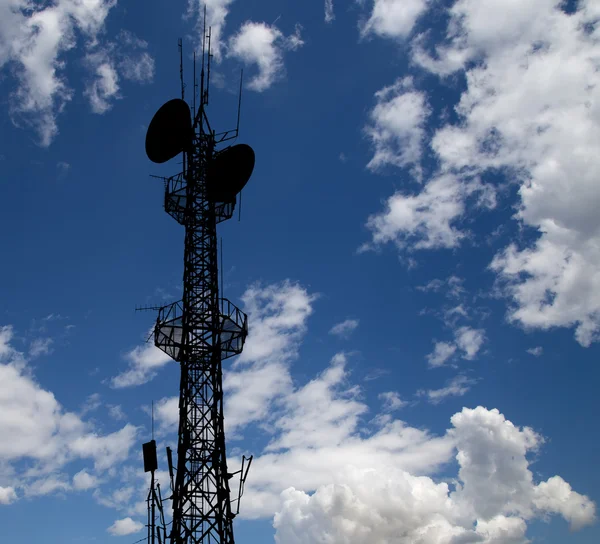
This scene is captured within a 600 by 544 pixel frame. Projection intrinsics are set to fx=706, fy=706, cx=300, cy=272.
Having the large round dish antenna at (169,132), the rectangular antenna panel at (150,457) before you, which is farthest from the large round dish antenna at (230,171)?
the rectangular antenna panel at (150,457)

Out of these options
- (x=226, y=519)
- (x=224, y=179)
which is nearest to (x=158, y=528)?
(x=226, y=519)

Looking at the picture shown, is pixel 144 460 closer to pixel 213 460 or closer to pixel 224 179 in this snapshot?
pixel 213 460

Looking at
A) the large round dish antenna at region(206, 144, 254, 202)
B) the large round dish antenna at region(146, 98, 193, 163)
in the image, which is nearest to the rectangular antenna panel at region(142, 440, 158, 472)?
the large round dish antenna at region(206, 144, 254, 202)

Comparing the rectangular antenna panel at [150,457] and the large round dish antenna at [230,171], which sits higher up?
the large round dish antenna at [230,171]

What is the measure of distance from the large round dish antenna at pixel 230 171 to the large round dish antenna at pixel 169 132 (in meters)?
2.34

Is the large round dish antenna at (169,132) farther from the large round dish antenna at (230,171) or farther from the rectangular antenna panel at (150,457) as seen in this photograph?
the rectangular antenna panel at (150,457)

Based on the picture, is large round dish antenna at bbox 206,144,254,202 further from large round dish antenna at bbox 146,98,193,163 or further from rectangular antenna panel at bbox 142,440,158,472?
rectangular antenna panel at bbox 142,440,158,472

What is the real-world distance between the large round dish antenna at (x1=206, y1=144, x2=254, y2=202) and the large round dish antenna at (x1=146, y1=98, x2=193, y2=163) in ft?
7.67

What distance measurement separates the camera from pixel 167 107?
4388 centimetres

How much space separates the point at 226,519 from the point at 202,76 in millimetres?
27769

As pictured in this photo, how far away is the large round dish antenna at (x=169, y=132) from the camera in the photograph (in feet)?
144

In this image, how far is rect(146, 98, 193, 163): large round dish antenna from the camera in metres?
44.0

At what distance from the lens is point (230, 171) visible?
45.5m

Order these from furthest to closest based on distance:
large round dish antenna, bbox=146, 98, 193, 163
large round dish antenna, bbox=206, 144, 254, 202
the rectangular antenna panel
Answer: large round dish antenna, bbox=206, 144, 254, 202, large round dish antenna, bbox=146, 98, 193, 163, the rectangular antenna panel
